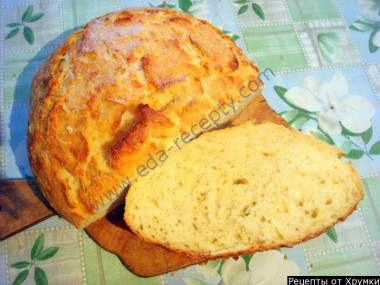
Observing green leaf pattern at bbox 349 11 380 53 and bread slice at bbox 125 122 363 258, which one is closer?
bread slice at bbox 125 122 363 258

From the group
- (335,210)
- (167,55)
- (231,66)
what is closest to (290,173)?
(335,210)

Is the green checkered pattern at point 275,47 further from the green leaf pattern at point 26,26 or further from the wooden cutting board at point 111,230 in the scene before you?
the green leaf pattern at point 26,26

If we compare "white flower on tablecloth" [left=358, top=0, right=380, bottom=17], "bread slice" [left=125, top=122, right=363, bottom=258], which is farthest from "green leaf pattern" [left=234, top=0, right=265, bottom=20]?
"bread slice" [left=125, top=122, right=363, bottom=258]

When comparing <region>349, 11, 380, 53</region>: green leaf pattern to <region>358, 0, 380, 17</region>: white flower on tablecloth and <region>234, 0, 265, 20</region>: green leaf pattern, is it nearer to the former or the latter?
<region>358, 0, 380, 17</region>: white flower on tablecloth

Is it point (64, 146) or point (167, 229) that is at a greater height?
point (64, 146)

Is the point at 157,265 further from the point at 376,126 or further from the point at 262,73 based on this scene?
the point at 376,126

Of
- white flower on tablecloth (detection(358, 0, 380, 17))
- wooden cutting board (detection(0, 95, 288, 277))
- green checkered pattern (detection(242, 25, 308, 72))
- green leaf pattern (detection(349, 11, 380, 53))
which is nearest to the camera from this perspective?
wooden cutting board (detection(0, 95, 288, 277))

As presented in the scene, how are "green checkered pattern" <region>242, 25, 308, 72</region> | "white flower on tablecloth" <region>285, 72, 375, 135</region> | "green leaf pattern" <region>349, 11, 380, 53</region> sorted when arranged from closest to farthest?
"white flower on tablecloth" <region>285, 72, 375, 135</region> → "green checkered pattern" <region>242, 25, 308, 72</region> → "green leaf pattern" <region>349, 11, 380, 53</region>
